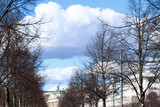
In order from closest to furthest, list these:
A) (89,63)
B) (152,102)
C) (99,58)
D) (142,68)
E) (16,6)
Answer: (16,6) < (142,68) < (99,58) < (89,63) < (152,102)

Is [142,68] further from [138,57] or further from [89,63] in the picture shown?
[89,63]

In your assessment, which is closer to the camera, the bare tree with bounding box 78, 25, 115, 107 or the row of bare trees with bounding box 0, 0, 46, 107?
the row of bare trees with bounding box 0, 0, 46, 107

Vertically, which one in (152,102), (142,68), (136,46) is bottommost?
(152,102)

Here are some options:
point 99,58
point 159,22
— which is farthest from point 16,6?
point 99,58

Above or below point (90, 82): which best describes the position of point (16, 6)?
above

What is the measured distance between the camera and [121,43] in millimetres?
21219

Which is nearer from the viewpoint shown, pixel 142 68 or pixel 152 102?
pixel 142 68

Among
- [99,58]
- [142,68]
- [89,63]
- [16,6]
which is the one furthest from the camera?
[89,63]

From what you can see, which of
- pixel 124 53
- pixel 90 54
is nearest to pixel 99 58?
pixel 90 54

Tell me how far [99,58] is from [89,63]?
3055 millimetres

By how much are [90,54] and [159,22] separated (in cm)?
1774

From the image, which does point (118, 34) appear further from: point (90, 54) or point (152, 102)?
point (152, 102)

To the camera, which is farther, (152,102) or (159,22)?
(152,102)

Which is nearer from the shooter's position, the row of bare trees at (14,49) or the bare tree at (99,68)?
the row of bare trees at (14,49)
